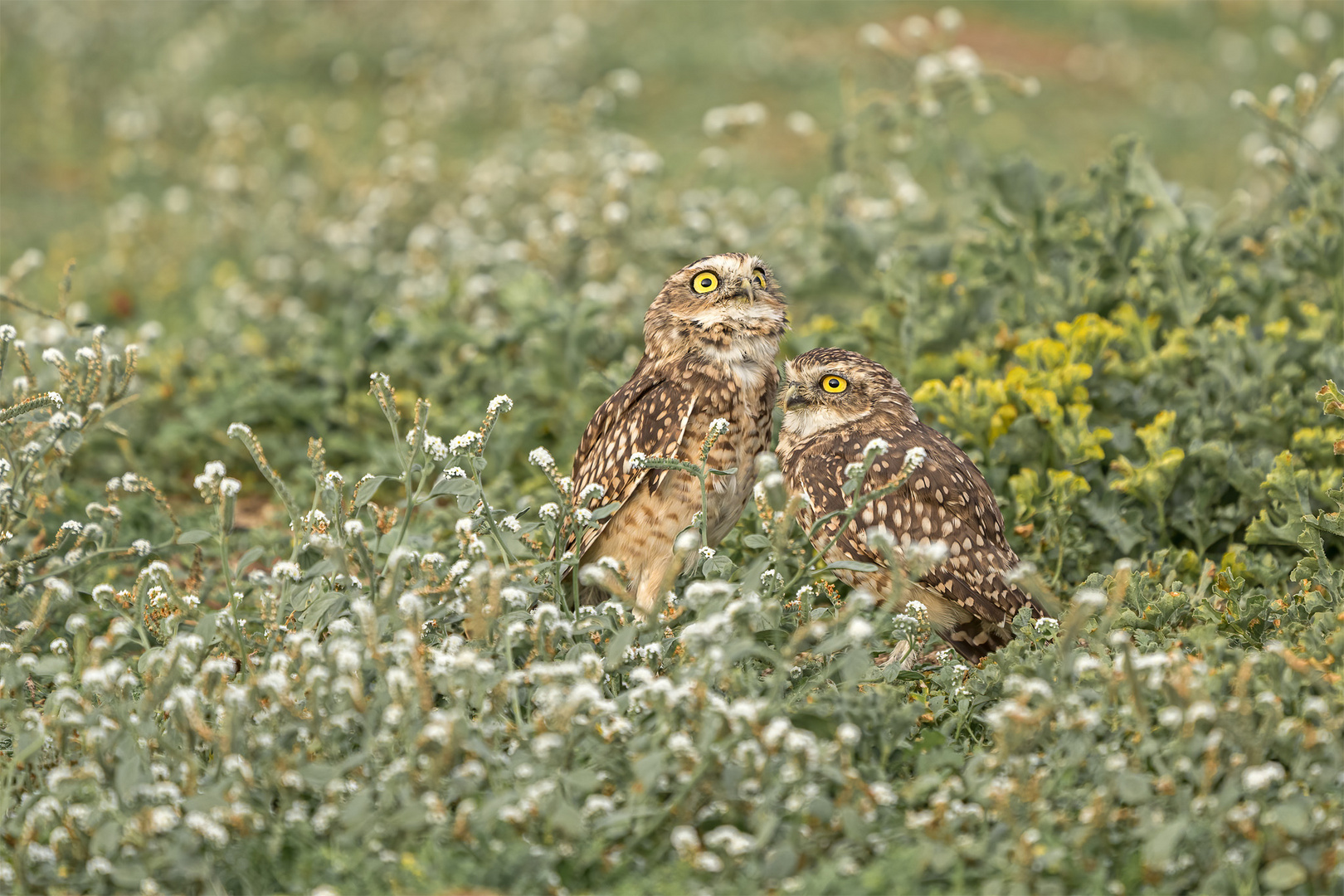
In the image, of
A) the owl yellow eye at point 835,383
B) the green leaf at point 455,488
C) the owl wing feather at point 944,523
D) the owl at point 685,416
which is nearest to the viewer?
the green leaf at point 455,488

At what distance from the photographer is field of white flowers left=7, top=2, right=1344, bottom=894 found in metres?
3.15

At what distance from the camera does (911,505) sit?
4.67 m

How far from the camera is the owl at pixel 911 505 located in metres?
4.57

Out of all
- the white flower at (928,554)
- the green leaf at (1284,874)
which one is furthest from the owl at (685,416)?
the green leaf at (1284,874)

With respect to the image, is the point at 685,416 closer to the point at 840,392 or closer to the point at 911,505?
the point at 840,392

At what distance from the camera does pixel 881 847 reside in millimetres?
3148

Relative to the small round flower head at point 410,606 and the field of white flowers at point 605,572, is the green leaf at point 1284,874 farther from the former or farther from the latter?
the small round flower head at point 410,606

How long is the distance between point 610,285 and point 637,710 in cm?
494

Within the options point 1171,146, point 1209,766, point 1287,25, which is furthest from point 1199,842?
point 1287,25

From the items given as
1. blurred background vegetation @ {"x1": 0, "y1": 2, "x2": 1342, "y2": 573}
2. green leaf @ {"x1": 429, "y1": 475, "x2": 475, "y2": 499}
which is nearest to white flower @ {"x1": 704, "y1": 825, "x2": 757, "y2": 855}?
green leaf @ {"x1": 429, "y1": 475, "x2": 475, "y2": 499}

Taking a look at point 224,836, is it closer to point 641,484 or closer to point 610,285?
point 641,484

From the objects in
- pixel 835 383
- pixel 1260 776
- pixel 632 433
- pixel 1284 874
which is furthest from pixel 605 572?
pixel 1284 874

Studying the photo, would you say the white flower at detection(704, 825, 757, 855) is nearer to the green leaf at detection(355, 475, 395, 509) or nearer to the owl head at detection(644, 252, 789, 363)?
the green leaf at detection(355, 475, 395, 509)

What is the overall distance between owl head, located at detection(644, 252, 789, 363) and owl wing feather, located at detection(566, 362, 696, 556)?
20cm
